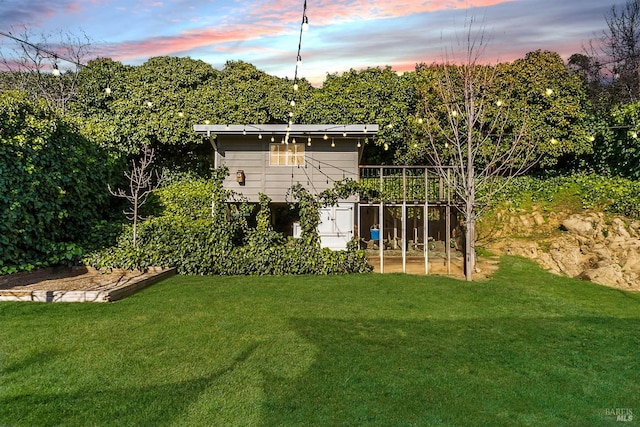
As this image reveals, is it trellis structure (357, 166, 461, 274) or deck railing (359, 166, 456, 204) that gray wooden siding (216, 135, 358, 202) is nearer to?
deck railing (359, 166, 456, 204)

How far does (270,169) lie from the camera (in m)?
13.7

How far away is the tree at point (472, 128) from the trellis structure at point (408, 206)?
1.96ft

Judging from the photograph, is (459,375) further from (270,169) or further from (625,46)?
(625,46)

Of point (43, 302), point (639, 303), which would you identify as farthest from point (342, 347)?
point (639, 303)

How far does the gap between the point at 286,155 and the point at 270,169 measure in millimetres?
672

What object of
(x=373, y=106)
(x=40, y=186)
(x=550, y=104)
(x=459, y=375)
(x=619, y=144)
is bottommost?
(x=459, y=375)

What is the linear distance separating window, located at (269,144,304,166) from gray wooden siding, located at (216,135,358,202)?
132 millimetres

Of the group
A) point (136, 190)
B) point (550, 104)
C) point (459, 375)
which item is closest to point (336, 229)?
point (136, 190)

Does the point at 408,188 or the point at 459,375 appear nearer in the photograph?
the point at 459,375

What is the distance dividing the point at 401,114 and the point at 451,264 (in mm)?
6737

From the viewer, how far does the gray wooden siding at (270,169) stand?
13680 mm

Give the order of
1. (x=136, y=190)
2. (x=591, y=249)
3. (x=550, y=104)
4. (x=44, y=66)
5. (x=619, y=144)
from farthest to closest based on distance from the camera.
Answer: (x=44, y=66) → (x=550, y=104) → (x=619, y=144) → (x=591, y=249) → (x=136, y=190)

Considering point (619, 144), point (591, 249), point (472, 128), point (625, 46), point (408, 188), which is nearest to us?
point (591, 249)

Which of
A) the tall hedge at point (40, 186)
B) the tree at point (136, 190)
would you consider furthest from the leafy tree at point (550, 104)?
the tall hedge at point (40, 186)
